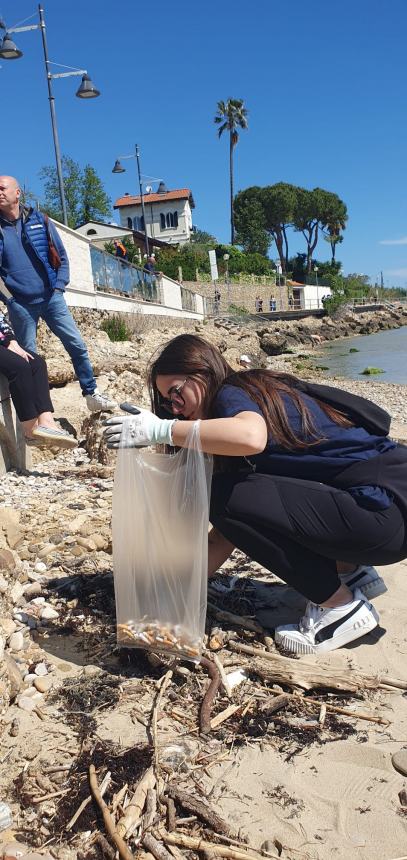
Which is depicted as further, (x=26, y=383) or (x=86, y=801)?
(x=26, y=383)

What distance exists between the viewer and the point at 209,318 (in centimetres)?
3136

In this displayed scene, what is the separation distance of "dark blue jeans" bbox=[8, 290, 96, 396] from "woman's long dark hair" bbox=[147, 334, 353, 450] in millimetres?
2983

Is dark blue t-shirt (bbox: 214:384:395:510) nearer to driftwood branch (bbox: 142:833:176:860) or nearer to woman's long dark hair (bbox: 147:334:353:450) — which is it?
woman's long dark hair (bbox: 147:334:353:450)

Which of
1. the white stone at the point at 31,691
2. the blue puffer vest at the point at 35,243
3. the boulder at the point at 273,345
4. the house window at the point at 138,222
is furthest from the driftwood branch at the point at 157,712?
the house window at the point at 138,222

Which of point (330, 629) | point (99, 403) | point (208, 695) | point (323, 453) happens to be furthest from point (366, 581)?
point (99, 403)

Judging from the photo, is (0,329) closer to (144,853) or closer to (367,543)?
(367,543)

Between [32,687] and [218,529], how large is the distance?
841 millimetres

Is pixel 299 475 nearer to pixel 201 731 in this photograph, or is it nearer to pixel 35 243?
pixel 201 731

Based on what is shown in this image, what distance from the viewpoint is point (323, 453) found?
7.53ft

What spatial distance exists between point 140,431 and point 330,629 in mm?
1021

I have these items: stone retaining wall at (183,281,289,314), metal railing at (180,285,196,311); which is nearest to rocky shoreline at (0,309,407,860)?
metal railing at (180,285,196,311)

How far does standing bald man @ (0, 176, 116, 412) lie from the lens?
15.8 ft

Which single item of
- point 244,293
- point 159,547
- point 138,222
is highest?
point 138,222

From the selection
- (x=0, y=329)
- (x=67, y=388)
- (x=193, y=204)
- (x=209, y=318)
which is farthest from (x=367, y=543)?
(x=193, y=204)
